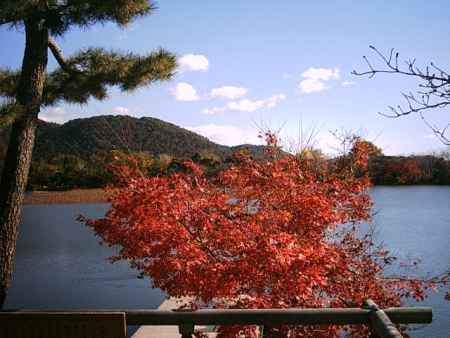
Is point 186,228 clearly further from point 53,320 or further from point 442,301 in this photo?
point 442,301

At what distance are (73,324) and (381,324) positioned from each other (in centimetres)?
216

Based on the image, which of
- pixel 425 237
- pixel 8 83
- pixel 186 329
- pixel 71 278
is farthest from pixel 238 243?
pixel 425 237

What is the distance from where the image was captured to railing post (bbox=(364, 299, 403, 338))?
2697mm

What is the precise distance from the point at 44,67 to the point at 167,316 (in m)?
5.32

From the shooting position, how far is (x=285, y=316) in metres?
3.08

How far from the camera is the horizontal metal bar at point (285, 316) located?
10.0ft

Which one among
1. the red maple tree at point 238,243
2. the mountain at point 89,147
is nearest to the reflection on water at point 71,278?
the red maple tree at point 238,243

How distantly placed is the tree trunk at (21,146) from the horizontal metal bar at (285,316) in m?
3.82

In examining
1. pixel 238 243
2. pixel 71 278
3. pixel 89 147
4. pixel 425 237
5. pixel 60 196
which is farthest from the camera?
pixel 89 147

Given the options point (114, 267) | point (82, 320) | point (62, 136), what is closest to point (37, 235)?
point (114, 267)

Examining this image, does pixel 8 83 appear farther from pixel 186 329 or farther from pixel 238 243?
pixel 186 329

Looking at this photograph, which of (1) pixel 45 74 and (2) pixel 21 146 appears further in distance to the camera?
(1) pixel 45 74

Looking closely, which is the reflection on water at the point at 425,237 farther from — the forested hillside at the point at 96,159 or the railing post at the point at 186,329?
the railing post at the point at 186,329

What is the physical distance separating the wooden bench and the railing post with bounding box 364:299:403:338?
1.76 m
